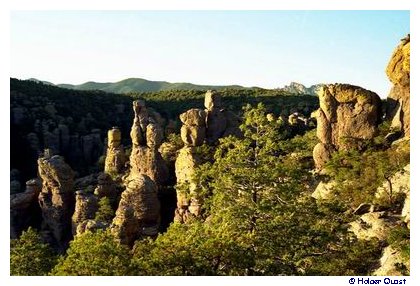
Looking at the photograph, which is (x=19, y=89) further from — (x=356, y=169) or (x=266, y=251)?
(x=266, y=251)

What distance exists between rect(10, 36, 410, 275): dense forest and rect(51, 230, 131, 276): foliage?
5 cm

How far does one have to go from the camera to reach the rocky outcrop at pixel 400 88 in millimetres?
42094

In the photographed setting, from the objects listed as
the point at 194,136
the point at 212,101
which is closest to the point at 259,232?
the point at 194,136

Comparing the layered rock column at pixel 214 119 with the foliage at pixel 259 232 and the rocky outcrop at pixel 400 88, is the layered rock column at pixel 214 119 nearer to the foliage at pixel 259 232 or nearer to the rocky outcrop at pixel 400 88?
the rocky outcrop at pixel 400 88

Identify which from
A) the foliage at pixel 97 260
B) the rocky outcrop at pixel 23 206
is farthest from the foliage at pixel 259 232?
the rocky outcrop at pixel 23 206

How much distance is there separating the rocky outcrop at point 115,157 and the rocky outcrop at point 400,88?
2687cm

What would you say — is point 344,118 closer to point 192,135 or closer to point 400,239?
point 192,135

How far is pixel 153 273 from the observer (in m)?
17.9

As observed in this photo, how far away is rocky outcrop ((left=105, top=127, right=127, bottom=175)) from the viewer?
53844 mm

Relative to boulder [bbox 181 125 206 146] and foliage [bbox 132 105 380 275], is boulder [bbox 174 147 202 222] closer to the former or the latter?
boulder [bbox 181 125 206 146]

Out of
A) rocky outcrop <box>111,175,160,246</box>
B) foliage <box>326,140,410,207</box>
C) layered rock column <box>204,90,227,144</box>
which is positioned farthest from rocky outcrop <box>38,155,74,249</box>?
foliage <box>326,140,410,207</box>

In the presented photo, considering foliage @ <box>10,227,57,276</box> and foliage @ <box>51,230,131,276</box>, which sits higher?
foliage @ <box>51,230,131,276</box>

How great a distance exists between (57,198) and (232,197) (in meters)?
24.7

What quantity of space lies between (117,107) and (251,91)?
39.4m
